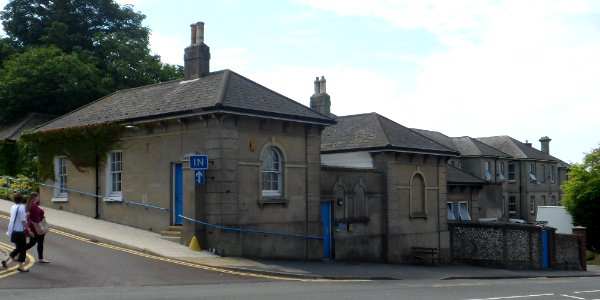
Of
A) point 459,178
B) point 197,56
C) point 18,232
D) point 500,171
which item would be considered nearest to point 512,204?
point 500,171

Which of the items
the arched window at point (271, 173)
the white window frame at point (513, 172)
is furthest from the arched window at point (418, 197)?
the white window frame at point (513, 172)

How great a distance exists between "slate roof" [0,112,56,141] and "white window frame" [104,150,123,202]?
428 inches

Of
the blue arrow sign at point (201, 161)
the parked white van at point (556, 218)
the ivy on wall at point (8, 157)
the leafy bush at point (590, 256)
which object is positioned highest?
the ivy on wall at point (8, 157)

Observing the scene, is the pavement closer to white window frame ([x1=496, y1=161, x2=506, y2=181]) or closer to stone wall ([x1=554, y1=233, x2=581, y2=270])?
stone wall ([x1=554, y1=233, x2=581, y2=270])

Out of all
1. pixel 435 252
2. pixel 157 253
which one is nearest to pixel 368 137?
pixel 435 252

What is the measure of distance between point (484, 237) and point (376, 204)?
6.78 metres

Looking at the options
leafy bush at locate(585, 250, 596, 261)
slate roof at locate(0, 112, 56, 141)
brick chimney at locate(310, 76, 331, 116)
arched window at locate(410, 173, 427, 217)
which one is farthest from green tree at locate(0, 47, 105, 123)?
leafy bush at locate(585, 250, 596, 261)

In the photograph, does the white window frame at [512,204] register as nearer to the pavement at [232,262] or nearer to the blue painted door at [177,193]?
the pavement at [232,262]

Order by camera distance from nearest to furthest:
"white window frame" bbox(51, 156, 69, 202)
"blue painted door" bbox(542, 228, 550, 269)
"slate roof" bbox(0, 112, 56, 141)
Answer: "white window frame" bbox(51, 156, 69, 202), "blue painted door" bbox(542, 228, 550, 269), "slate roof" bbox(0, 112, 56, 141)

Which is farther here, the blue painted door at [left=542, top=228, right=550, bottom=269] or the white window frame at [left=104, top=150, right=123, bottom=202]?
the blue painted door at [left=542, top=228, right=550, bottom=269]

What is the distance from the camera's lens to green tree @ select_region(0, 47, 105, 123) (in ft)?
125

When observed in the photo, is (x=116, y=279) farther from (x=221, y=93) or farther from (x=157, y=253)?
(x=221, y=93)

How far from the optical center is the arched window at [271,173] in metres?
22.2

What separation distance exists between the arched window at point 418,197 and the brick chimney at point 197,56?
33.8 feet
